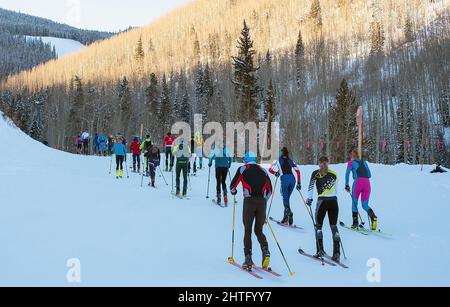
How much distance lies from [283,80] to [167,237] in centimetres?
6154

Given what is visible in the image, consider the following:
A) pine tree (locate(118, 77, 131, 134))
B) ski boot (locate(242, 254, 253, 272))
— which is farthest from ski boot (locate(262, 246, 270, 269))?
pine tree (locate(118, 77, 131, 134))

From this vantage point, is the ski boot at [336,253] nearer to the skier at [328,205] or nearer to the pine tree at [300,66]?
the skier at [328,205]

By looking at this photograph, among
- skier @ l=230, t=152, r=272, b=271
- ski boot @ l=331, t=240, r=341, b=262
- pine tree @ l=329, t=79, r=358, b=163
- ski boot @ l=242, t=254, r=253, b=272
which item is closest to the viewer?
ski boot @ l=242, t=254, r=253, b=272

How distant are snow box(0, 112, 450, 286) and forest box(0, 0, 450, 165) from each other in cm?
1852

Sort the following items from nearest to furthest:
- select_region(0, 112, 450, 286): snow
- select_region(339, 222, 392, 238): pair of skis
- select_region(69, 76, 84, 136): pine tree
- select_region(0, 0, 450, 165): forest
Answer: select_region(0, 112, 450, 286): snow < select_region(339, 222, 392, 238): pair of skis < select_region(0, 0, 450, 165): forest < select_region(69, 76, 84, 136): pine tree

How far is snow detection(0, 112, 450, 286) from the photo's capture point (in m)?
6.14

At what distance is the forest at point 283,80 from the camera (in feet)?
154

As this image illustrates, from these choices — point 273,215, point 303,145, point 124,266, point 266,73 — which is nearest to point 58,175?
point 273,215

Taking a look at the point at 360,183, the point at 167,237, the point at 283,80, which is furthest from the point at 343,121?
the point at 167,237

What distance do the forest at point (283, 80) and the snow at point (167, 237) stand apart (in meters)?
18.5

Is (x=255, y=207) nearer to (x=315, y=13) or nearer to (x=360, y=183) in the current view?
(x=360, y=183)

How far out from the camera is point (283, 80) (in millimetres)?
66875

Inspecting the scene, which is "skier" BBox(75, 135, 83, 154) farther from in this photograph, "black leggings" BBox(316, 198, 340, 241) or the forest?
"black leggings" BBox(316, 198, 340, 241)

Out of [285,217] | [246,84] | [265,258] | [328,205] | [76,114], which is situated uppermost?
[76,114]
